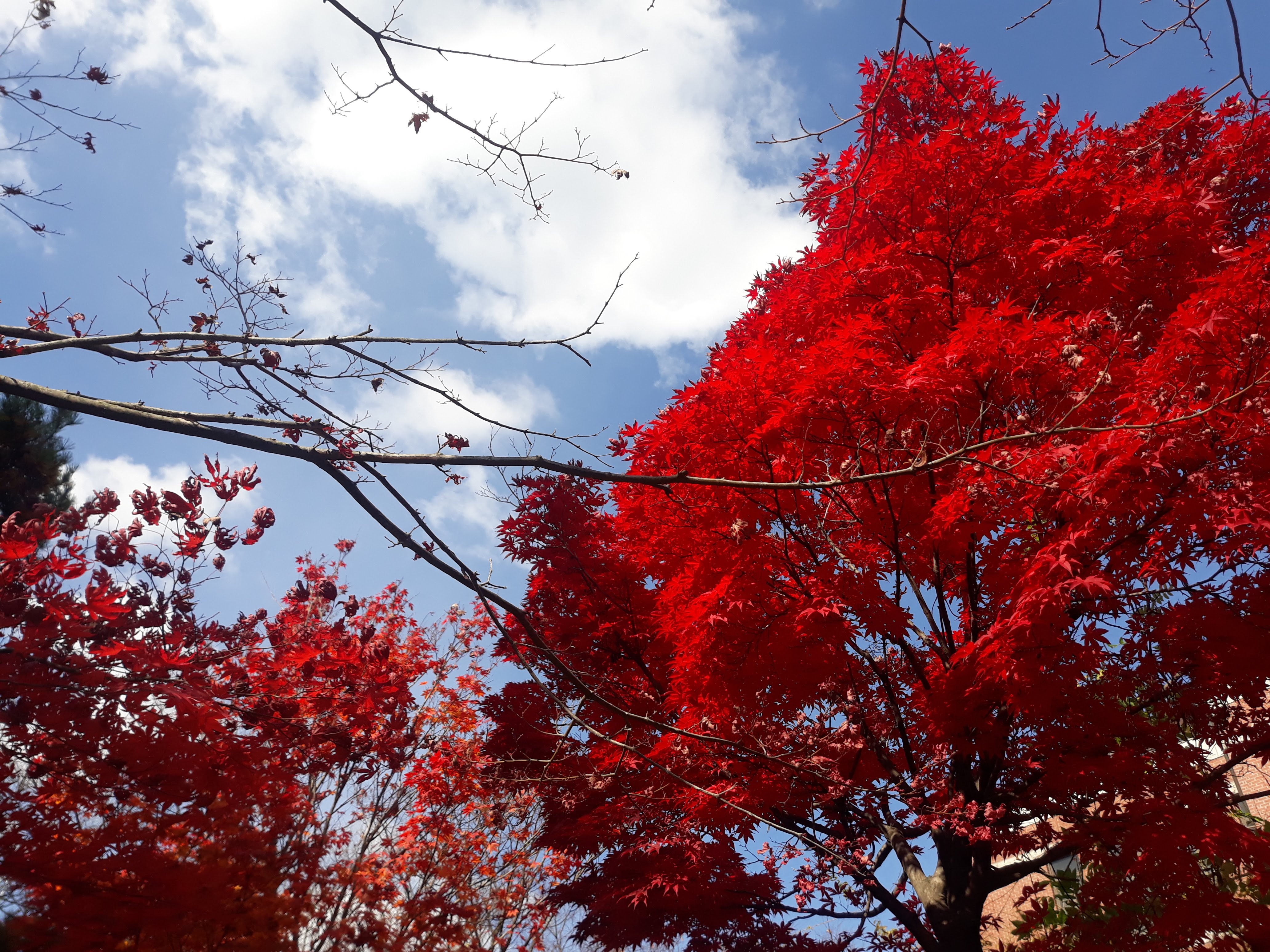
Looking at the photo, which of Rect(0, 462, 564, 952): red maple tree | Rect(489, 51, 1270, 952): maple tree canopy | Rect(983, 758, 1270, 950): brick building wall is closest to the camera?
Rect(0, 462, 564, 952): red maple tree

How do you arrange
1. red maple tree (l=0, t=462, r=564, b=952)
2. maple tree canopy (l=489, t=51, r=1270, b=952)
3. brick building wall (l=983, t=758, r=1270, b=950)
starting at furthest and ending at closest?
1. brick building wall (l=983, t=758, r=1270, b=950)
2. maple tree canopy (l=489, t=51, r=1270, b=952)
3. red maple tree (l=0, t=462, r=564, b=952)

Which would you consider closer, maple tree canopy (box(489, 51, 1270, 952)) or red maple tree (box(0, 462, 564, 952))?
red maple tree (box(0, 462, 564, 952))

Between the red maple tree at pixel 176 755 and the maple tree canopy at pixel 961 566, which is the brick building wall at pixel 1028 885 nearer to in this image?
the maple tree canopy at pixel 961 566

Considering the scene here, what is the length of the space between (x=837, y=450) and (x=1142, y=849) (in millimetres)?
3830

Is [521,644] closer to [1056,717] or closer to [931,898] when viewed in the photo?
[1056,717]

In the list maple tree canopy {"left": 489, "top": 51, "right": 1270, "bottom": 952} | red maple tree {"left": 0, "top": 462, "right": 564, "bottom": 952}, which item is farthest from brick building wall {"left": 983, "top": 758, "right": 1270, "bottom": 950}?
red maple tree {"left": 0, "top": 462, "right": 564, "bottom": 952}

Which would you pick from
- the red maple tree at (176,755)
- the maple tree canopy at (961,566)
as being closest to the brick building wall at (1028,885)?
the maple tree canopy at (961,566)

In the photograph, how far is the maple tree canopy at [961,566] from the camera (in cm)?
503

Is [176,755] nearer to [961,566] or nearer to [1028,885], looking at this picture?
[961,566]

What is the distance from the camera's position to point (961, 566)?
748 cm

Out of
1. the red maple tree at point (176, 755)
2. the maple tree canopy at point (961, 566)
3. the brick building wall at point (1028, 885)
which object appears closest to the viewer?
the red maple tree at point (176, 755)

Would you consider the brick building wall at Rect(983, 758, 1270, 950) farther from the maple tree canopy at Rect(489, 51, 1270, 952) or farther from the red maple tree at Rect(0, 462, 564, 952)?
the red maple tree at Rect(0, 462, 564, 952)

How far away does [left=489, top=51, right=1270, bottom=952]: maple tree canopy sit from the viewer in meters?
5.03

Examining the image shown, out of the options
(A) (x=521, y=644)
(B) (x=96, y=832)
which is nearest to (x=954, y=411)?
(A) (x=521, y=644)
